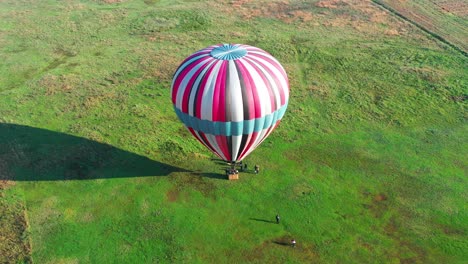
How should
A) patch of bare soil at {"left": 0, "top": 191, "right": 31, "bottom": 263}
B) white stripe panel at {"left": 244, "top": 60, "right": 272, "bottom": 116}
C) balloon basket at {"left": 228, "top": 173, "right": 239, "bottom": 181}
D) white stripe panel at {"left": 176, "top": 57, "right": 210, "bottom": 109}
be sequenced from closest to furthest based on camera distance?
patch of bare soil at {"left": 0, "top": 191, "right": 31, "bottom": 263} → white stripe panel at {"left": 244, "top": 60, "right": 272, "bottom": 116} → white stripe panel at {"left": 176, "top": 57, "right": 210, "bottom": 109} → balloon basket at {"left": 228, "top": 173, "right": 239, "bottom": 181}

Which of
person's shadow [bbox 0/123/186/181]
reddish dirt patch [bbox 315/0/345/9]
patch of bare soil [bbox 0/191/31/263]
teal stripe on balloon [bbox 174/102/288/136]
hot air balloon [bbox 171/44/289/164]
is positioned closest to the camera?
hot air balloon [bbox 171/44/289/164]

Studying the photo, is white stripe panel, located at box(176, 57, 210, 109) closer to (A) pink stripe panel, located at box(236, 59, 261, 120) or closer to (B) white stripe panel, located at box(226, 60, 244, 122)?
(B) white stripe panel, located at box(226, 60, 244, 122)

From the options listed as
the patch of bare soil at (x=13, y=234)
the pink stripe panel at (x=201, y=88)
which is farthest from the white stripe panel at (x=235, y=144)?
the patch of bare soil at (x=13, y=234)

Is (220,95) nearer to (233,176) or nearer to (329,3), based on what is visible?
(233,176)

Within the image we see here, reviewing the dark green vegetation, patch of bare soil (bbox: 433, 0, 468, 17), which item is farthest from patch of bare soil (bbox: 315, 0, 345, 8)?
patch of bare soil (bbox: 433, 0, 468, 17)

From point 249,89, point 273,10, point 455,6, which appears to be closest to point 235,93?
point 249,89

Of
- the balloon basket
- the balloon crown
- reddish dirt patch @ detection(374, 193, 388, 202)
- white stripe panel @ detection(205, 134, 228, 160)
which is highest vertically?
the balloon crown

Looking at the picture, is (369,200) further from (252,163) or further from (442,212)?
(252,163)

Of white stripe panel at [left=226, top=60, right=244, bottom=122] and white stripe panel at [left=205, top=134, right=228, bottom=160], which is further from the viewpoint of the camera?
white stripe panel at [left=205, top=134, right=228, bottom=160]
